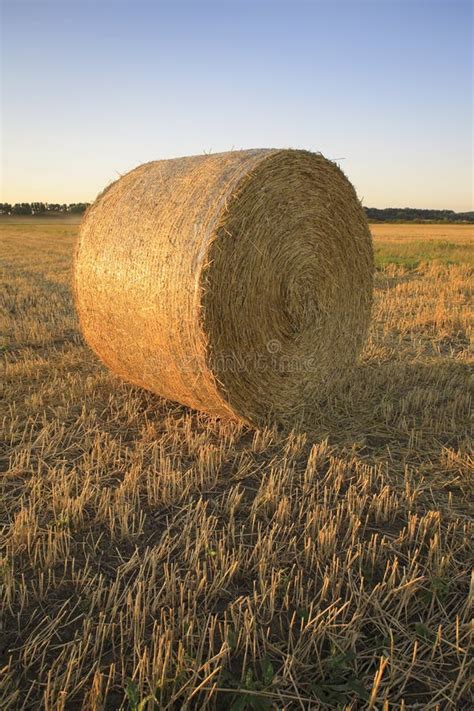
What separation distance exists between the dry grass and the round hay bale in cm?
39

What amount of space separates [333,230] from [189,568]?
347 centimetres

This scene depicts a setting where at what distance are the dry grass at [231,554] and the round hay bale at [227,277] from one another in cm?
39

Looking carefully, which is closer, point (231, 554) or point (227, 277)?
point (231, 554)

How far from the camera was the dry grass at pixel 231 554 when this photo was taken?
2.17m

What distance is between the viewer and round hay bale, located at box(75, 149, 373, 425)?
4109mm

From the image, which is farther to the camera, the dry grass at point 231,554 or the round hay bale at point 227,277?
the round hay bale at point 227,277

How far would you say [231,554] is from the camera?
9.71ft

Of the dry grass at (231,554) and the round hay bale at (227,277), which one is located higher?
the round hay bale at (227,277)

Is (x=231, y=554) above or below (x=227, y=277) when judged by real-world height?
below

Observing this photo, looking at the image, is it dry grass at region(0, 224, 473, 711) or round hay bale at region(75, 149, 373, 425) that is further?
round hay bale at region(75, 149, 373, 425)

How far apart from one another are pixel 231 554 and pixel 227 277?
A: 201cm

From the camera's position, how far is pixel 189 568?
2.75 meters

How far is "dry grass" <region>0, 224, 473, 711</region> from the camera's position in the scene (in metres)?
2.17

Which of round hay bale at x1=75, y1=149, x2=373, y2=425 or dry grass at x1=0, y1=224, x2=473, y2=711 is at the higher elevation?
round hay bale at x1=75, y1=149, x2=373, y2=425
